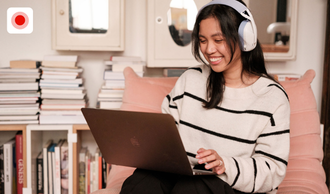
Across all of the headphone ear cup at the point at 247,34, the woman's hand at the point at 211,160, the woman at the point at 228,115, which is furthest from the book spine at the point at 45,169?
the headphone ear cup at the point at 247,34

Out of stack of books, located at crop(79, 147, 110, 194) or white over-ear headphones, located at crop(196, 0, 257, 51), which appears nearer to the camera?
white over-ear headphones, located at crop(196, 0, 257, 51)

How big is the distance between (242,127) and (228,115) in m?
0.07

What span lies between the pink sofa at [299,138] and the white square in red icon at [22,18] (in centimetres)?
87

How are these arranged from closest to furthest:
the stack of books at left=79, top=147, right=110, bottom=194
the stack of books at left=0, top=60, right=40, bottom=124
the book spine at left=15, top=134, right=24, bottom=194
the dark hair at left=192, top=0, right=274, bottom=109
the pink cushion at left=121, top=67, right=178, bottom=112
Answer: the dark hair at left=192, top=0, right=274, bottom=109
the pink cushion at left=121, top=67, right=178, bottom=112
the stack of books at left=0, top=60, right=40, bottom=124
the book spine at left=15, top=134, right=24, bottom=194
the stack of books at left=79, top=147, right=110, bottom=194

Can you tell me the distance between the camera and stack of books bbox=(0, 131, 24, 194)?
5.56 feet

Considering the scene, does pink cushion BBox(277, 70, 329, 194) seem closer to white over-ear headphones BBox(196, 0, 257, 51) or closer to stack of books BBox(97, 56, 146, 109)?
white over-ear headphones BBox(196, 0, 257, 51)

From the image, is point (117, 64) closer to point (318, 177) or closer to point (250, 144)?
point (250, 144)

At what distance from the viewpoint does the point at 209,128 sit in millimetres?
1118

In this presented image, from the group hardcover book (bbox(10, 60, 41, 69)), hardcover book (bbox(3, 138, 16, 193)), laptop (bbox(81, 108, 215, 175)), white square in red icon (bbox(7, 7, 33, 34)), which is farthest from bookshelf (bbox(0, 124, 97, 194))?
laptop (bbox(81, 108, 215, 175))

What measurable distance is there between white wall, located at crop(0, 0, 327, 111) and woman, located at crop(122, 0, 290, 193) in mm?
794

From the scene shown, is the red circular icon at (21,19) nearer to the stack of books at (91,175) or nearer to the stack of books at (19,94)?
the stack of books at (19,94)

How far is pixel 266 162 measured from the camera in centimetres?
98

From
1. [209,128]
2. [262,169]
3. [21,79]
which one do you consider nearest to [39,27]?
[21,79]

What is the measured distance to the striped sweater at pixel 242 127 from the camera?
96 cm
